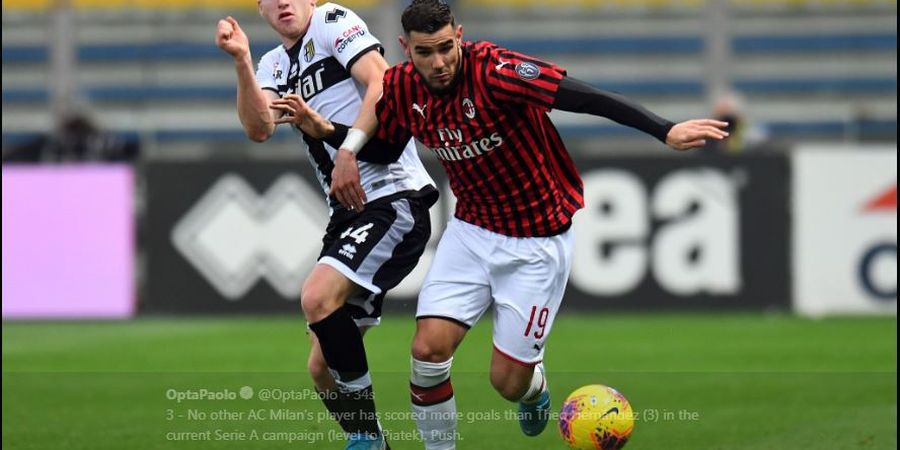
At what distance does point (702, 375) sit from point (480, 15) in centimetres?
1147

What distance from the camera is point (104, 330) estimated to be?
14.7 metres

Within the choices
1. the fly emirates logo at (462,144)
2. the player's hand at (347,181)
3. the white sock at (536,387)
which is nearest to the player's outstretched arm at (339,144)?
the player's hand at (347,181)

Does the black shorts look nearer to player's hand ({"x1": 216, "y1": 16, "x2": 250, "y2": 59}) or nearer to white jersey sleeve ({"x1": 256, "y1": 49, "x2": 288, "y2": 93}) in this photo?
white jersey sleeve ({"x1": 256, "y1": 49, "x2": 288, "y2": 93})

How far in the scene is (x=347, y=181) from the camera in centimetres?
704

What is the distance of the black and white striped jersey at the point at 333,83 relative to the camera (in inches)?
293

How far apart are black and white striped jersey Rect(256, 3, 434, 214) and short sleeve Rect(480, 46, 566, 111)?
78cm

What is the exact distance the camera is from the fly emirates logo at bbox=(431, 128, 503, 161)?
697 centimetres

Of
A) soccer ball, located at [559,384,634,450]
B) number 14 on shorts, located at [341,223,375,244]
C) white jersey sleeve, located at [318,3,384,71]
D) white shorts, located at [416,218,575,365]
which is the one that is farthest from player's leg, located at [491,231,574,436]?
white jersey sleeve, located at [318,3,384,71]

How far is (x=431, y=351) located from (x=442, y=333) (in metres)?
0.10

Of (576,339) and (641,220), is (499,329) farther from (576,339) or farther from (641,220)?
(641,220)

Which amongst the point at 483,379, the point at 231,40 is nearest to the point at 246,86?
the point at 231,40

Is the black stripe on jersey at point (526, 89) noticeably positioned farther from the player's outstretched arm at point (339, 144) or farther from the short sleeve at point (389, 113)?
the player's outstretched arm at point (339, 144)

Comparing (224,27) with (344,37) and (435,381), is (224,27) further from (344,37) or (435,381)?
(435,381)

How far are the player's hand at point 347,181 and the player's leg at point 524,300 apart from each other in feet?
2.36
